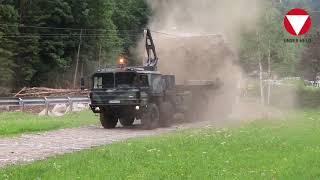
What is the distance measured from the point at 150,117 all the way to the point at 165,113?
1.24m

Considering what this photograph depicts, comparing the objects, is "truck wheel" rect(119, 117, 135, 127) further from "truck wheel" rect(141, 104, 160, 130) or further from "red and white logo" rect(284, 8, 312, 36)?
"red and white logo" rect(284, 8, 312, 36)

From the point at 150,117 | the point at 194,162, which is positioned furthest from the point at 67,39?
the point at 194,162

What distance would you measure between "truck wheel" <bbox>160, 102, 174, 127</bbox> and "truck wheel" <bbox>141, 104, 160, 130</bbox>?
1.45 ft

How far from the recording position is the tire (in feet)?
82.9

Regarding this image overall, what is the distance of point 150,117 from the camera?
24281mm

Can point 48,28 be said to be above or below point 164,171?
above

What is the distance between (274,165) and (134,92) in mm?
12845

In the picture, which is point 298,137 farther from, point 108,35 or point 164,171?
point 108,35

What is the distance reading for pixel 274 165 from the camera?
11148 mm

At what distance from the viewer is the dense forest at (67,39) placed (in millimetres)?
61000

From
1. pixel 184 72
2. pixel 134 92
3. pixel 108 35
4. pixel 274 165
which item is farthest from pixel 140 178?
pixel 108 35

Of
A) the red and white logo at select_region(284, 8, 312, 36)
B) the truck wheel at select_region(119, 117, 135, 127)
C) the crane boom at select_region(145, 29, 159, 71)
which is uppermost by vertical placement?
the red and white logo at select_region(284, 8, 312, 36)

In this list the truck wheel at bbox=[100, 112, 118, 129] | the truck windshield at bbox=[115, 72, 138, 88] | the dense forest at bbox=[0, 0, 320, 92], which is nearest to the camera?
the truck windshield at bbox=[115, 72, 138, 88]

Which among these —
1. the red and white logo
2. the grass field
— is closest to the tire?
the red and white logo
